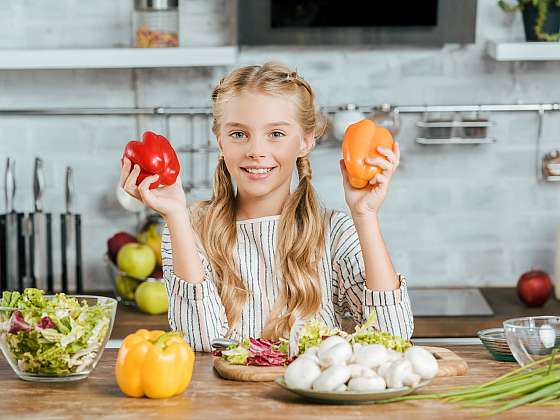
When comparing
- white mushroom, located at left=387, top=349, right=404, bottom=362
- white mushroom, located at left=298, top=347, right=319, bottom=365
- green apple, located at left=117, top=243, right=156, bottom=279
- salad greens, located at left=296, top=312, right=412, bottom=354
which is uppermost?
white mushroom, located at left=387, top=349, right=404, bottom=362

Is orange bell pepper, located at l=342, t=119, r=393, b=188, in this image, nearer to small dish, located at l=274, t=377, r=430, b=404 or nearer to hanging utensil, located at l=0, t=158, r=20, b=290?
small dish, located at l=274, t=377, r=430, b=404

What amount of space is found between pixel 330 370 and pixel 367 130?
51cm

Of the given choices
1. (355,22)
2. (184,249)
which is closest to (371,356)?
(184,249)

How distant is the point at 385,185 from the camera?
6.32 feet

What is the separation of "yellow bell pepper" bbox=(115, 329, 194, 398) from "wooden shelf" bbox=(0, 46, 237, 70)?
1665 millimetres

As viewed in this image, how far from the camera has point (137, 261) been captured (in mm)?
3109

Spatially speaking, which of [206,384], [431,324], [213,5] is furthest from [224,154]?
[213,5]

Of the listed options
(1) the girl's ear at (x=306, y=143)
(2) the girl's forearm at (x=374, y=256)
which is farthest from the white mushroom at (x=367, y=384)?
(1) the girl's ear at (x=306, y=143)

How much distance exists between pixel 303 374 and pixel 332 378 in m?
0.04

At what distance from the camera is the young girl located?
6.76 feet

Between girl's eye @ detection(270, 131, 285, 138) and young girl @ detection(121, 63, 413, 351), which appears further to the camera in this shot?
girl's eye @ detection(270, 131, 285, 138)

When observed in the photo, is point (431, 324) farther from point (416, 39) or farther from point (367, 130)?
point (367, 130)

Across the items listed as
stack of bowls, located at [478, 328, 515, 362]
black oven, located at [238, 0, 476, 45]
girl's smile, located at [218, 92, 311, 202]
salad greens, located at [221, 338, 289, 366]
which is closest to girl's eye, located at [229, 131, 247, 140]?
girl's smile, located at [218, 92, 311, 202]

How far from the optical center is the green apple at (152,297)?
305 centimetres
